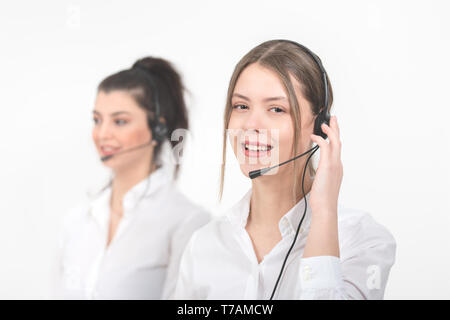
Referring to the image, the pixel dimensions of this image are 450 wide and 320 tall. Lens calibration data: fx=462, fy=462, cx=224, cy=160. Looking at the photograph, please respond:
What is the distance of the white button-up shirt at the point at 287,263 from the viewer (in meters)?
0.96

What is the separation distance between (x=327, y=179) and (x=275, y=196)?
166 mm

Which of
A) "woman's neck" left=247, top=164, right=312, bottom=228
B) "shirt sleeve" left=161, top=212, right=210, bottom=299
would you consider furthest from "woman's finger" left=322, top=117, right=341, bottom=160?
"shirt sleeve" left=161, top=212, right=210, bottom=299

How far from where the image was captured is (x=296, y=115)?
1033 millimetres

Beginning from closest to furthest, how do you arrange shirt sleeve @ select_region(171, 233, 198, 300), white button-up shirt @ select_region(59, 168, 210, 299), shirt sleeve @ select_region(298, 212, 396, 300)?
shirt sleeve @ select_region(298, 212, 396, 300) < shirt sleeve @ select_region(171, 233, 198, 300) < white button-up shirt @ select_region(59, 168, 210, 299)

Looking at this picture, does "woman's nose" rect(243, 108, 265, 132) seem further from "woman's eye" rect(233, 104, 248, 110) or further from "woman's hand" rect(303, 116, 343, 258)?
"woman's hand" rect(303, 116, 343, 258)

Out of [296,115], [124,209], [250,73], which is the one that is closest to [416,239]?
[296,115]

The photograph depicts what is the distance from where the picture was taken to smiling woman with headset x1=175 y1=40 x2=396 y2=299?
3.21 feet

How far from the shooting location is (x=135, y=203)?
135 centimetres

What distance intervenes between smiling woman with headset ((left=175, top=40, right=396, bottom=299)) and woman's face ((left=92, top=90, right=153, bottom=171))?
28 centimetres

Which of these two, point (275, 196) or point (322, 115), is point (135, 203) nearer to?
point (275, 196)

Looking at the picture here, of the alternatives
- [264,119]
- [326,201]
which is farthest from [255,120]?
[326,201]

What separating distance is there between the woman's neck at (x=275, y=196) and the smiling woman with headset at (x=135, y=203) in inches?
8.4

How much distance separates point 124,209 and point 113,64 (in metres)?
0.44

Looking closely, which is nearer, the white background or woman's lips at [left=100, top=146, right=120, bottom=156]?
the white background
